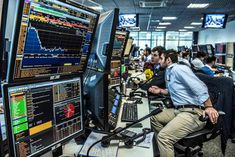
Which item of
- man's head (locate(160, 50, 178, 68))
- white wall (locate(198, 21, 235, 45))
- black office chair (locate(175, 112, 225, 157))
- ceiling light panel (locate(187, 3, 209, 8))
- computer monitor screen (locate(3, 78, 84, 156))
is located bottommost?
black office chair (locate(175, 112, 225, 157))

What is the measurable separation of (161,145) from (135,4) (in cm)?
647

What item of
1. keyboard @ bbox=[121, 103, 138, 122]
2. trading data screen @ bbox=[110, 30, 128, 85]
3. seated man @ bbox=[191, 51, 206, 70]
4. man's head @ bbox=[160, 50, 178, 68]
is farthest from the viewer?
seated man @ bbox=[191, 51, 206, 70]

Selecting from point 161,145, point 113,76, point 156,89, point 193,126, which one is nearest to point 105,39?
point 113,76

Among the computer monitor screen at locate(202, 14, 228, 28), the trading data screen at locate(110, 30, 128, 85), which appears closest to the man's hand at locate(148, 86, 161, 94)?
the trading data screen at locate(110, 30, 128, 85)

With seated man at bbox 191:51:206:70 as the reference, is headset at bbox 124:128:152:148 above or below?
below

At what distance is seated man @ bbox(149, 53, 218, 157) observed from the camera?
203 cm

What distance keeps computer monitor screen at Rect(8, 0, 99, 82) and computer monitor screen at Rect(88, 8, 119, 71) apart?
0.09m

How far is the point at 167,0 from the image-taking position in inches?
277

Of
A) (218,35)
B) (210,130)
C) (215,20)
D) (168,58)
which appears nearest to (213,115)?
(210,130)

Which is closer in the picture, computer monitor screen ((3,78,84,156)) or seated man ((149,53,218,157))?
computer monitor screen ((3,78,84,156))

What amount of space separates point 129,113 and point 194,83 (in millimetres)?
717

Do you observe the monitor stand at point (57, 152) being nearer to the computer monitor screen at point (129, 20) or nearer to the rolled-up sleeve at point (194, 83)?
the rolled-up sleeve at point (194, 83)

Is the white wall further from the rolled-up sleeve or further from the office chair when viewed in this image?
the rolled-up sleeve

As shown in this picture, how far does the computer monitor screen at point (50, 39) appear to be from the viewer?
794mm
